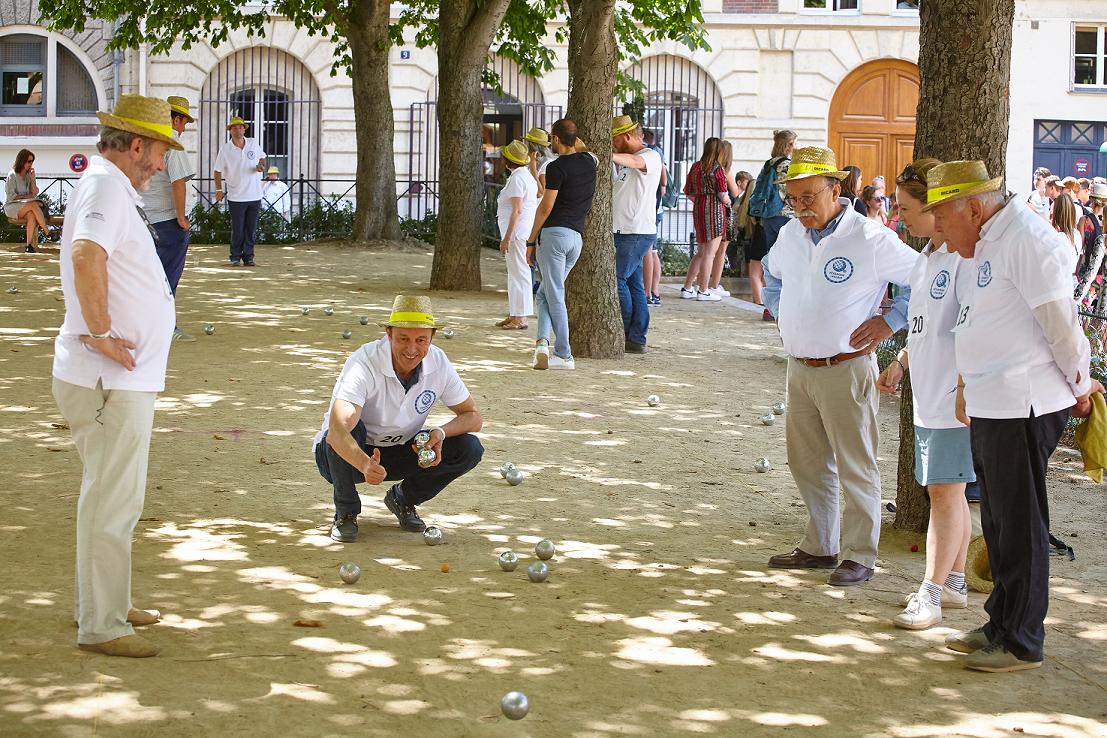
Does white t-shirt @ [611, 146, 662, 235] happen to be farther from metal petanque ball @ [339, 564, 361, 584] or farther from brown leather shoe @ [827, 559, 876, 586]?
metal petanque ball @ [339, 564, 361, 584]

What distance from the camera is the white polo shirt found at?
5.41 m

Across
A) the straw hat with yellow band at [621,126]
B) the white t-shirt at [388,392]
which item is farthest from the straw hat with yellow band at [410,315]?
the straw hat with yellow band at [621,126]

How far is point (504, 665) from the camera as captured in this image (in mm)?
4465

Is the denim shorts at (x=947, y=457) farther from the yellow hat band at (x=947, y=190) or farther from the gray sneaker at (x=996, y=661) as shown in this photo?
the yellow hat band at (x=947, y=190)

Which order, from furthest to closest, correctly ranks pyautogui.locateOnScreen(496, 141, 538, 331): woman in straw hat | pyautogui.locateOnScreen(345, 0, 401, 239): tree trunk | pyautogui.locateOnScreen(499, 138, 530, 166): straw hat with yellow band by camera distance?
pyautogui.locateOnScreen(345, 0, 401, 239): tree trunk < pyautogui.locateOnScreen(496, 141, 538, 331): woman in straw hat < pyautogui.locateOnScreen(499, 138, 530, 166): straw hat with yellow band

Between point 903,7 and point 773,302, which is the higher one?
point 903,7

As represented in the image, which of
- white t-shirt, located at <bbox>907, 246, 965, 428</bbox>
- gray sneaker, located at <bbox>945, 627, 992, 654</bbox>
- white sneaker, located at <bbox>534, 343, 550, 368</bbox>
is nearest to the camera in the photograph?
gray sneaker, located at <bbox>945, 627, 992, 654</bbox>

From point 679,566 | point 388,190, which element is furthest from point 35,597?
point 388,190

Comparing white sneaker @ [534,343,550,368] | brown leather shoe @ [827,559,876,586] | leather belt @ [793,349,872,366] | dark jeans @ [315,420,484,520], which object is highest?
leather belt @ [793,349,872,366]

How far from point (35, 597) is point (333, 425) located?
4.62 ft

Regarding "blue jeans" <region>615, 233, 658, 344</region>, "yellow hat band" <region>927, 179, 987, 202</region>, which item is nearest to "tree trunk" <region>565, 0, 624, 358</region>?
"blue jeans" <region>615, 233, 658, 344</region>

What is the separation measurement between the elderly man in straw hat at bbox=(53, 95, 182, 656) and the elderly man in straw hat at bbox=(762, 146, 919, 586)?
2.81 meters

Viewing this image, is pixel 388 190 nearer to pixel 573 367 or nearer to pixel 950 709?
pixel 573 367

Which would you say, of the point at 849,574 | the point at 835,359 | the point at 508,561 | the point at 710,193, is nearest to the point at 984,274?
the point at 835,359
